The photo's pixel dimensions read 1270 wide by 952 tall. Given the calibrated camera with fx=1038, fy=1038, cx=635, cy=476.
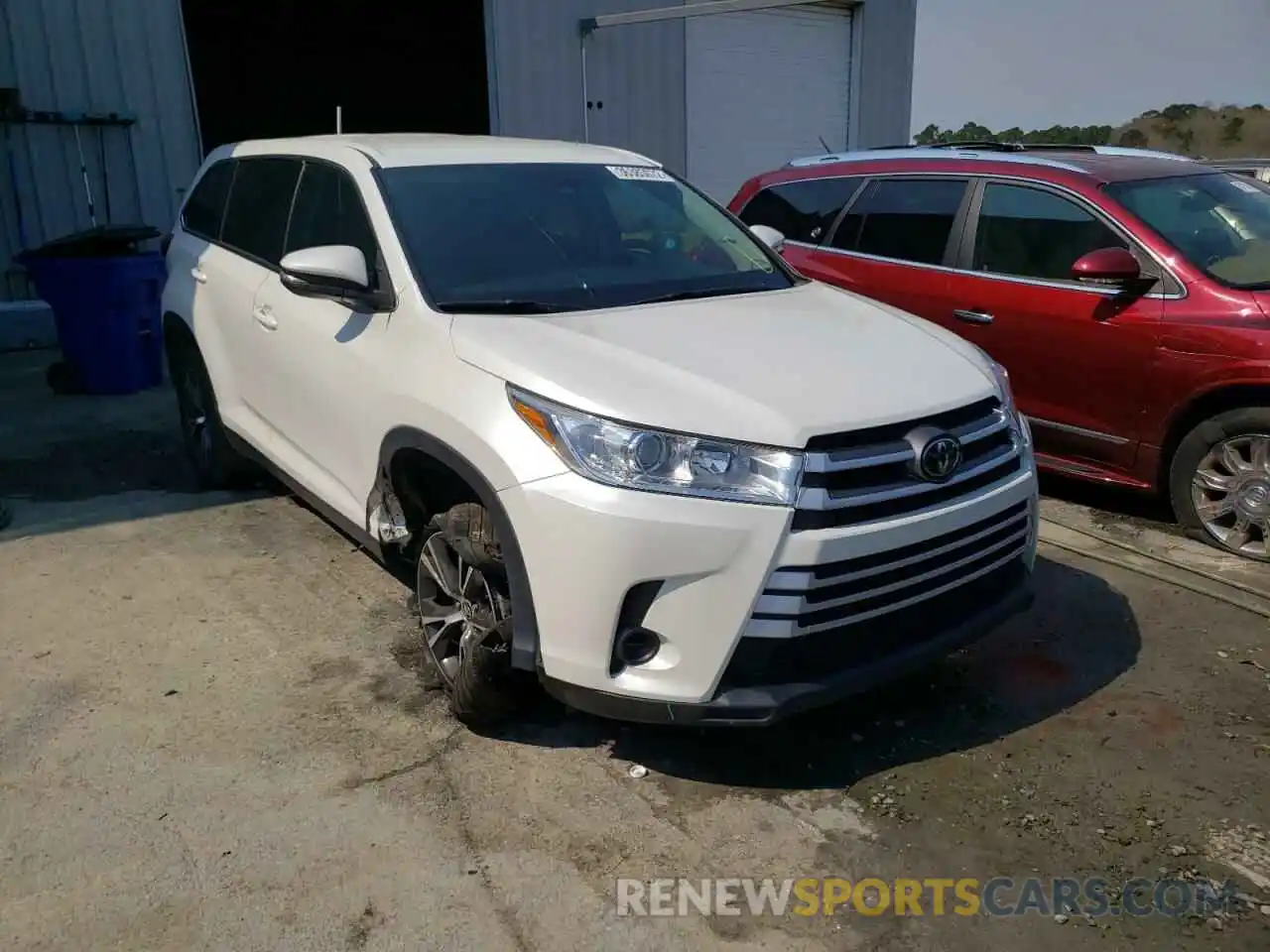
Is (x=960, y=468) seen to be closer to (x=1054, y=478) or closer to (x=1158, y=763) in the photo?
(x=1158, y=763)

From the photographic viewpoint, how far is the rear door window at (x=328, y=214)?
3.68m

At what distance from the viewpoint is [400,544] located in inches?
137

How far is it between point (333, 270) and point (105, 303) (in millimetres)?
4981

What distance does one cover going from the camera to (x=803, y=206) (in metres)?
6.40

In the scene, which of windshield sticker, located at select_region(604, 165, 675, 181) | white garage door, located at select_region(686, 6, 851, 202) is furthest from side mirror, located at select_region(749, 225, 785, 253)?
white garage door, located at select_region(686, 6, 851, 202)

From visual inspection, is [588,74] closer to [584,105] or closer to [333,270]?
[584,105]

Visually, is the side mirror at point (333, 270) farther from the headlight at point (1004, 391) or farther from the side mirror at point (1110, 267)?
the side mirror at point (1110, 267)

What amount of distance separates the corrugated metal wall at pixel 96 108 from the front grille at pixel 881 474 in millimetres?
8834

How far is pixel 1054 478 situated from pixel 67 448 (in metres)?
5.85

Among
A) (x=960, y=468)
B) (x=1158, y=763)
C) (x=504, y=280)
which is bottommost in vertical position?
(x=1158, y=763)

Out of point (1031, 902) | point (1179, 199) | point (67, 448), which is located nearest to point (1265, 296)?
point (1179, 199)

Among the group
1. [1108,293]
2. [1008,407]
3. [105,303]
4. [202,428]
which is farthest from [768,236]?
[105,303]

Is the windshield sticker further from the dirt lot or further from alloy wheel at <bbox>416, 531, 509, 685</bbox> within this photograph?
the dirt lot

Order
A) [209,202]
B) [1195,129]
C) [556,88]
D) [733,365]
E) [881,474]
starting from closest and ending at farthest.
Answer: [881,474], [733,365], [209,202], [556,88], [1195,129]
